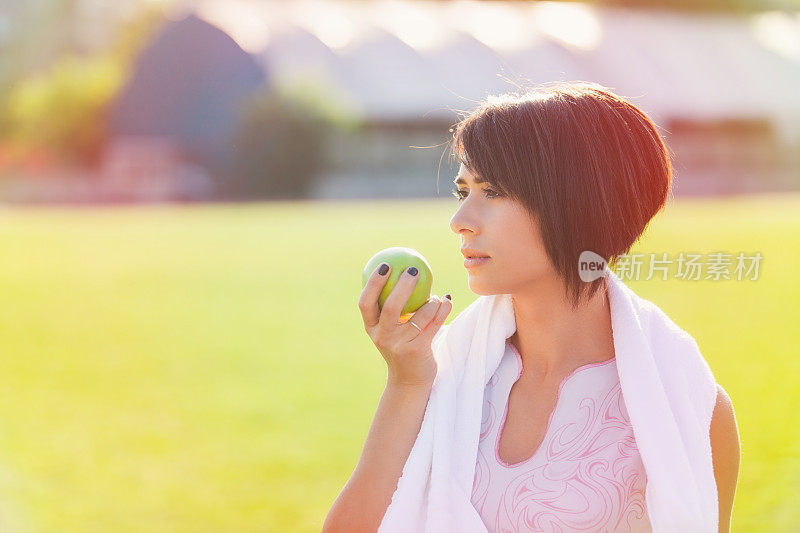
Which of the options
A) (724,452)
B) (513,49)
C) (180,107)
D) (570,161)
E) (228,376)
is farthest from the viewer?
(513,49)

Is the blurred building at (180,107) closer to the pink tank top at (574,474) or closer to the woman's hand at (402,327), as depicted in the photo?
the woman's hand at (402,327)

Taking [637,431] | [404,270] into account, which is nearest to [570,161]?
[404,270]

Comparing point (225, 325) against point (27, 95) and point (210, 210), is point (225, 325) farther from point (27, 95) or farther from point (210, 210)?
point (27, 95)

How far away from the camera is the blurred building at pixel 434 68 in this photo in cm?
3450

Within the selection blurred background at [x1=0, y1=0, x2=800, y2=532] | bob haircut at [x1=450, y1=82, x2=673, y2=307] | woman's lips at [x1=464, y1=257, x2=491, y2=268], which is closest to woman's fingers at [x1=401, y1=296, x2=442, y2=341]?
woman's lips at [x1=464, y1=257, x2=491, y2=268]

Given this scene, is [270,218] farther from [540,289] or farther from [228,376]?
[540,289]

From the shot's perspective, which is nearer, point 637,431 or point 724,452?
point 637,431

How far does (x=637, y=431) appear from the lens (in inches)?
67.7

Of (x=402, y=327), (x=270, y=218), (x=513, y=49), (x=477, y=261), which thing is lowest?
(x=402, y=327)

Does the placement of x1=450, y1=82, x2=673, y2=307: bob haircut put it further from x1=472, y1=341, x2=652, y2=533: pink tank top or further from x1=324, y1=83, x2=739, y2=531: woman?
x1=472, y1=341, x2=652, y2=533: pink tank top

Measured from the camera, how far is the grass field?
184 inches

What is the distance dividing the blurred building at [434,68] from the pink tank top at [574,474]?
3088cm

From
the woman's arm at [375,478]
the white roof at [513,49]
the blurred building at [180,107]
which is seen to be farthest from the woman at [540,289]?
the white roof at [513,49]

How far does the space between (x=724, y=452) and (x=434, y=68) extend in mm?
42009
